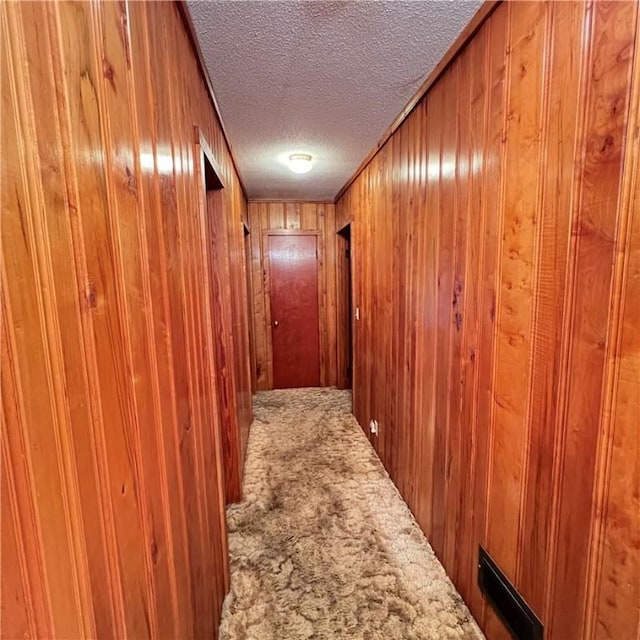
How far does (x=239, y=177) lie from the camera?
10.9 feet

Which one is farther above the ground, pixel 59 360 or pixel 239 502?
pixel 59 360

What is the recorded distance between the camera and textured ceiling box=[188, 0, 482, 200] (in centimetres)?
125

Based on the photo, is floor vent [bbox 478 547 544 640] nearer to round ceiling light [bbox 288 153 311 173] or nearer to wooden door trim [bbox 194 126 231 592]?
wooden door trim [bbox 194 126 231 592]

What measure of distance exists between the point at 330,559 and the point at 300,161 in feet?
9.02

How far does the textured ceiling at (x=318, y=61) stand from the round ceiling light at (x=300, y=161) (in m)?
0.16

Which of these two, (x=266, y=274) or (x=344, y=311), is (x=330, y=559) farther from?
(x=266, y=274)

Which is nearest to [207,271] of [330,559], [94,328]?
[94,328]

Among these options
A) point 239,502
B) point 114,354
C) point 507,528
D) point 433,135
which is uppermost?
point 433,135

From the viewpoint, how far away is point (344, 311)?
4.75 m

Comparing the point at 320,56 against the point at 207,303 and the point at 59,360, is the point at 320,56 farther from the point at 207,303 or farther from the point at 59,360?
the point at 59,360

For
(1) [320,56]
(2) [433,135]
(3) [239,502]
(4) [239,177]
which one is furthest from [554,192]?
(4) [239,177]

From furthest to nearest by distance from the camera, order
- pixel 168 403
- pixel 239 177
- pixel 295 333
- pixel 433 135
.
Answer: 1. pixel 295 333
2. pixel 239 177
3. pixel 433 135
4. pixel 168 403

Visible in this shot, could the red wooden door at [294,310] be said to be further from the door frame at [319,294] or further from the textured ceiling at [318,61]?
the textured ceiling at [318,61]

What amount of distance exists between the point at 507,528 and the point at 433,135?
183 cm
